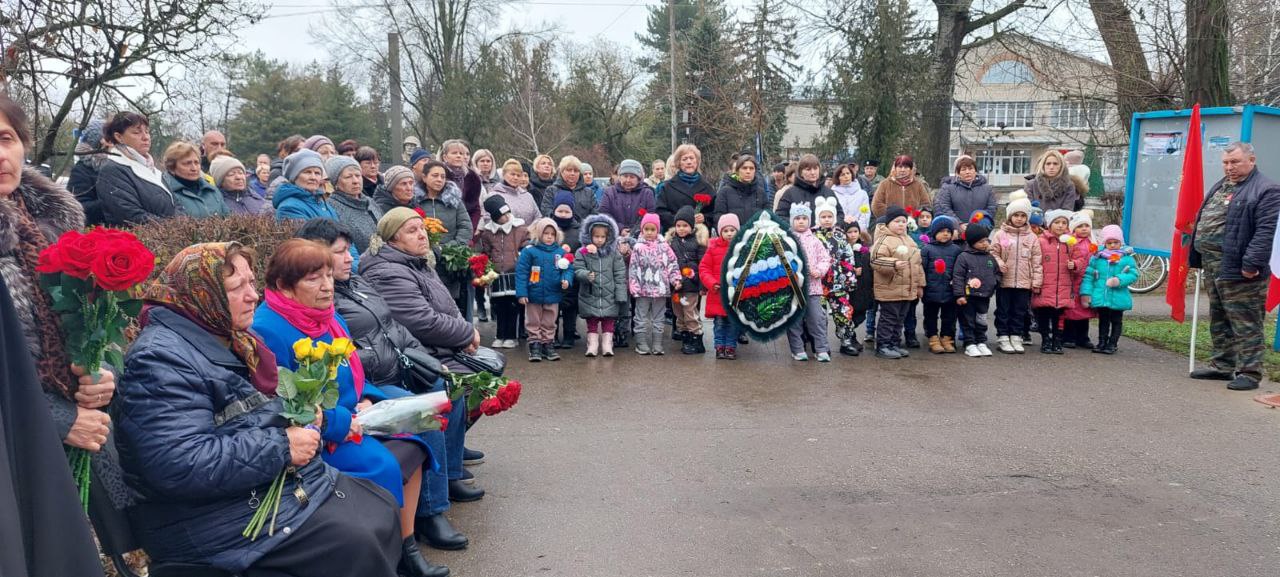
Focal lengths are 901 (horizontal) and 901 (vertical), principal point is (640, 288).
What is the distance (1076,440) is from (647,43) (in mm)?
46047

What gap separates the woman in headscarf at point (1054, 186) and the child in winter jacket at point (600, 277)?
488 centimetres

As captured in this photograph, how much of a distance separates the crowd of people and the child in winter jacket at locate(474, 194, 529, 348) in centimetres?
2

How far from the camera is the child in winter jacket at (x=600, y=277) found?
881 cm

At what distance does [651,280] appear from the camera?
8.92 metres

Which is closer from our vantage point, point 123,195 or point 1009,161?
point 123,195

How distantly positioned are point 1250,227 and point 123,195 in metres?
8.57

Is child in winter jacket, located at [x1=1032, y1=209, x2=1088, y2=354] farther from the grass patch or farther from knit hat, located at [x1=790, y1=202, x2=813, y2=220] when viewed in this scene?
knit hat, located at [x1=790, y1=202, x2=813, y2=220]

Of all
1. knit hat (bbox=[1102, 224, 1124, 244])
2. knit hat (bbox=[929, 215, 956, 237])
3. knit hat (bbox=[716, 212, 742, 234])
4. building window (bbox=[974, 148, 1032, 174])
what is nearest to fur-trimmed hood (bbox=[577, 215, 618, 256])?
knit hat (bbox=[716, 212, 742, 234])

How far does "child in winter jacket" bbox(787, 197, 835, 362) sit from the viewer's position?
28.7 feet

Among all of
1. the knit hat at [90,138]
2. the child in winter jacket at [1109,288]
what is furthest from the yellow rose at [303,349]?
the child in winter jacket at [1109,288]

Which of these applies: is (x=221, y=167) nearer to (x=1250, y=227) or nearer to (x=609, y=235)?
(x=609, y=235)

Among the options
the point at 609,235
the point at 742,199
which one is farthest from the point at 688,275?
the point at 742,199

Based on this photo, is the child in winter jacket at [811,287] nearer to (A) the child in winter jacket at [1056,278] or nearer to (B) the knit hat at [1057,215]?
(A) the child in winter jacket at [1056,278]

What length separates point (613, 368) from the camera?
27.6 ft
